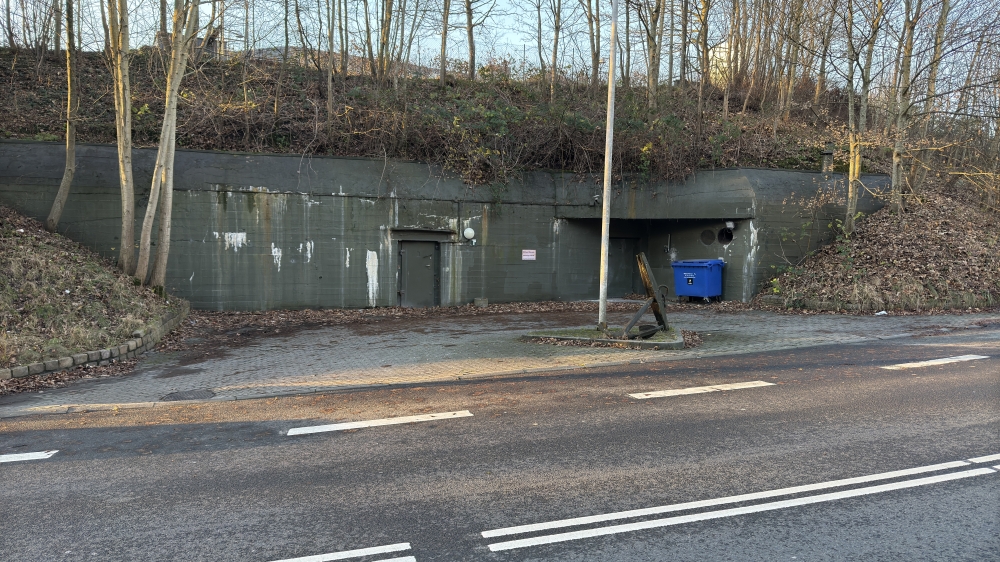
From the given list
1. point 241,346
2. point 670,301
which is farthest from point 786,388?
point 670,301

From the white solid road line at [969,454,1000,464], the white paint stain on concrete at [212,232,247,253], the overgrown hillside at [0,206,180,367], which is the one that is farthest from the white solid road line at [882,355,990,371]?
the white paint stain on concrete at [212,232,247,253]

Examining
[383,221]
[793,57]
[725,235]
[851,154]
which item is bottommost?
[725,235]

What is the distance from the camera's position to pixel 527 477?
486 cm

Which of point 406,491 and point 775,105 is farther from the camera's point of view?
point 775,105

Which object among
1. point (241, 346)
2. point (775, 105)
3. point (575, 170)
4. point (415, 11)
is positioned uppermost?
point (415, 11)

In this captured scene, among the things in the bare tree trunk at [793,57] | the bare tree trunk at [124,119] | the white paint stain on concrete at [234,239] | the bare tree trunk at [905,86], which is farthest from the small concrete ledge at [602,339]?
the bare tree trunk at [793,57]

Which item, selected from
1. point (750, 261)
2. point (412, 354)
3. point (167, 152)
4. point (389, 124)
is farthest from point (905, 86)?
point (167, 152)

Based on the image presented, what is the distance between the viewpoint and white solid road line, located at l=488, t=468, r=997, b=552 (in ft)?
12.4

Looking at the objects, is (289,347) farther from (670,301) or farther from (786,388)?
(670,301)

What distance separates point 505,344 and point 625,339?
2170 mm

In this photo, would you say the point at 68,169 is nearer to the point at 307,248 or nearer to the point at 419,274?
the point at 307,248

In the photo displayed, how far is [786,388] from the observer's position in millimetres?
7859

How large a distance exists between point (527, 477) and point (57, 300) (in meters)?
10.5

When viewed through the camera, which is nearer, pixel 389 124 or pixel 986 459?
pixel 986 459
